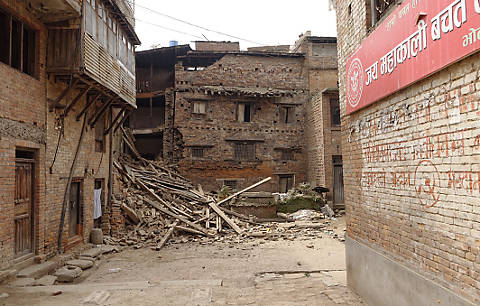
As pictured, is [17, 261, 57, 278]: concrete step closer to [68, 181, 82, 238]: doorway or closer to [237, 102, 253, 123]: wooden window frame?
[68, 181, 82, 238]: doorway

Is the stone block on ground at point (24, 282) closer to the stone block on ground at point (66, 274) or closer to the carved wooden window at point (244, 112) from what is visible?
the stone block on ground at point (66, 274)

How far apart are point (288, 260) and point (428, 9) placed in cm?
829

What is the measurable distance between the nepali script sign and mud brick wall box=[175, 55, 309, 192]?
16298 mm

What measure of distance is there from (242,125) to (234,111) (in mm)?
1103

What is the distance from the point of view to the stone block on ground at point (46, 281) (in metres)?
7.27

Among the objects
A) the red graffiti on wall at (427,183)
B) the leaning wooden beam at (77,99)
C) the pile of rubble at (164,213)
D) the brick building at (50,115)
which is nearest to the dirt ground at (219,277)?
the pile of rubble at (164,213)

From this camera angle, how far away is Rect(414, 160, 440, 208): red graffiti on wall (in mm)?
4074

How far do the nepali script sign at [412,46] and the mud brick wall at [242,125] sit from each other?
1630 centimetres

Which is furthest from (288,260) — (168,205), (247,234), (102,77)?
(102,77)

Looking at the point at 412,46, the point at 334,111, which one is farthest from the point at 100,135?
the point at 334,111

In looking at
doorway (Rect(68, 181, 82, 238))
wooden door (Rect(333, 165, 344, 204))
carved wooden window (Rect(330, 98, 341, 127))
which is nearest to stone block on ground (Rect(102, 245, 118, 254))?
doorway (Rect(68, 181, 82, 238))

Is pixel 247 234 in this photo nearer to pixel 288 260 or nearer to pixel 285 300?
pixel 288 260

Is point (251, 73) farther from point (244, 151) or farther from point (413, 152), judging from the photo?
point (413, 152)

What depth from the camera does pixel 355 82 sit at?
643cm
